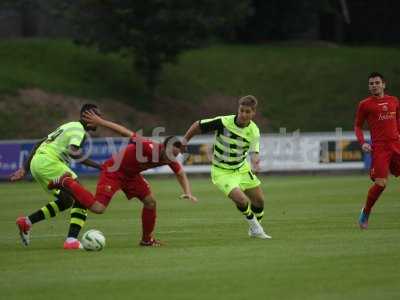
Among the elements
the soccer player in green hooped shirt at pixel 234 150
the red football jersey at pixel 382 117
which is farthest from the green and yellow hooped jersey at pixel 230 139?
the red football jersey at pixel 382 117

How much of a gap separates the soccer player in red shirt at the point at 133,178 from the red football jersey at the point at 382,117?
12.3 feet

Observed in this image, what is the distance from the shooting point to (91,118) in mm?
14016

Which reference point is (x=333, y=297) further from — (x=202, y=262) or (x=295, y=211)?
(x=295, y=211)

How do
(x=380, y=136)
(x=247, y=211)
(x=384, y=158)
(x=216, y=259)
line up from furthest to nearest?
1. (x=380, y=136)
2. (x=384, y=158)
3. (x=247, y=211)
4. (x=216, y=259)

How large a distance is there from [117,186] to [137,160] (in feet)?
1.49

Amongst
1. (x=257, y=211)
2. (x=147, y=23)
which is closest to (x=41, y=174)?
(x=257, y=211)

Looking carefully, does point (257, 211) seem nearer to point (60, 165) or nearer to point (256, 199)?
point (256, 199)

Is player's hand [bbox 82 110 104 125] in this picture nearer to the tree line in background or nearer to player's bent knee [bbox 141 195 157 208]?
player's bent knee [bbox 141 195 157 208]

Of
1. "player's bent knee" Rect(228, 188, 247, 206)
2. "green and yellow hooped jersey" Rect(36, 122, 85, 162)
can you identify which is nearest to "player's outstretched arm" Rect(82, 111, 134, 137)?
"green and yellow hooped jersey" Rect(36, 122, 85, 162)

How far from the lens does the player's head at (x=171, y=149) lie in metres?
14.0

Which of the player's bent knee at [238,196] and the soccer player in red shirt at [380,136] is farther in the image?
the soccer player in red shirt at [380,136]

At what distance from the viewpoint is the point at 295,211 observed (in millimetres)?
21234

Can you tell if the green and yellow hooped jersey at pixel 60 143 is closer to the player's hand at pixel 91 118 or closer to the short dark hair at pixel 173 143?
the player's hand at pixel 91 118

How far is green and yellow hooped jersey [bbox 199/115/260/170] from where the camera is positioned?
15.9 meters
